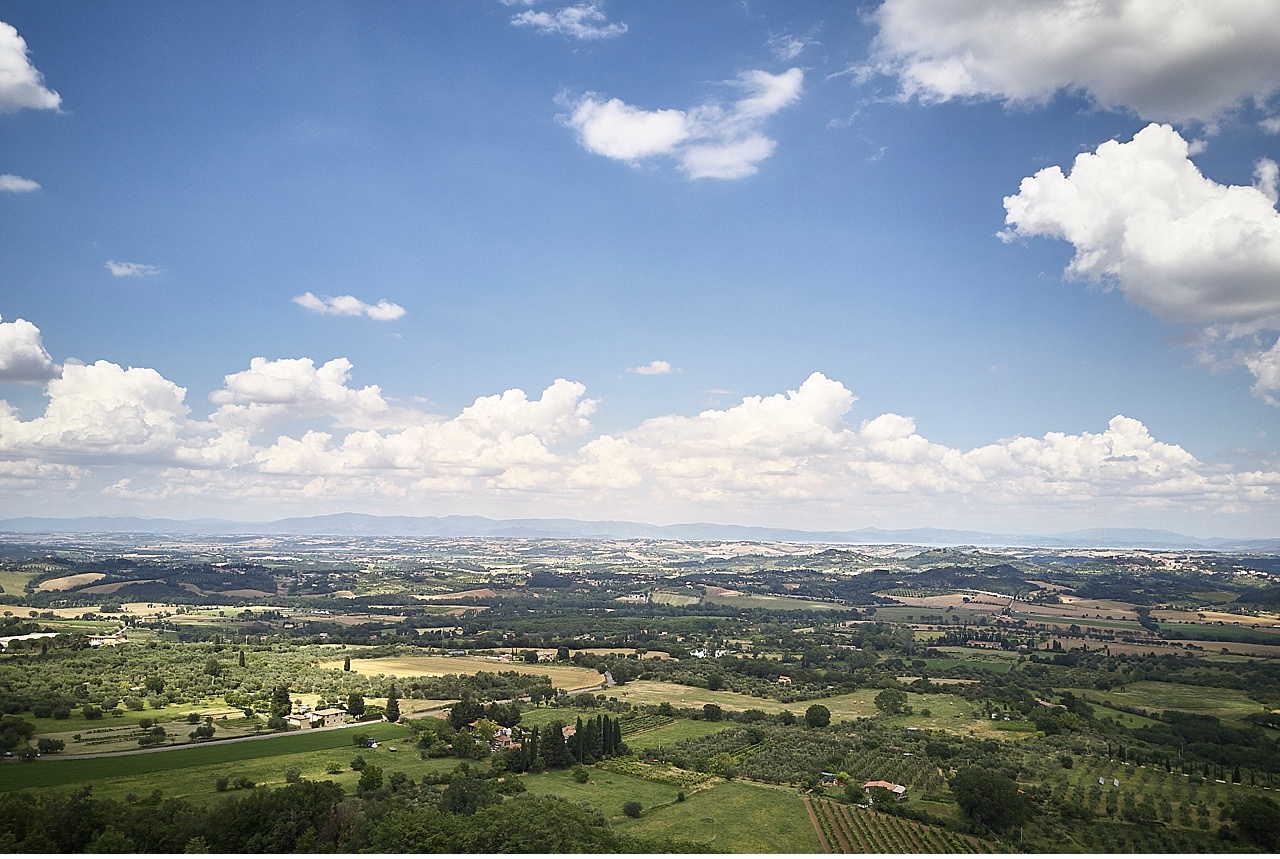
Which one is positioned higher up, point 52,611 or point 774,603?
point 52,611

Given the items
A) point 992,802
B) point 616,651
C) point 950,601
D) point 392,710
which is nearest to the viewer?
point 992,802

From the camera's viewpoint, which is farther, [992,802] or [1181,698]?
[1181,698]

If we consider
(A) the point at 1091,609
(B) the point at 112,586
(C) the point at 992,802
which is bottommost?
(A) the point at 1091,609

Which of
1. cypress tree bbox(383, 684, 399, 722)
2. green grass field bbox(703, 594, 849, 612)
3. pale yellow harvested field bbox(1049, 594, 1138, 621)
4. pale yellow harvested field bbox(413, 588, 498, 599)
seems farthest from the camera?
pale yellow harvested field bbox(413, 588, 498, 599)

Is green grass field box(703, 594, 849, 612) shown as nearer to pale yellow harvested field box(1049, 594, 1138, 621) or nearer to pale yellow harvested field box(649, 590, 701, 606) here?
pale yellow harvested field box(649, 590, 701, 606)

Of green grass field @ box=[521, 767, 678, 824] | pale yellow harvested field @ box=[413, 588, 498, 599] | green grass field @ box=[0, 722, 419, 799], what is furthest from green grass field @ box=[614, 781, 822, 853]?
pale yellow harvested field @ box=[413, 588, 498, 599]

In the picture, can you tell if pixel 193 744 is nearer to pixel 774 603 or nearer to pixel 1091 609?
pixel 774 603

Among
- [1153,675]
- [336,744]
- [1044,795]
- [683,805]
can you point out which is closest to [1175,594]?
[1153,675]

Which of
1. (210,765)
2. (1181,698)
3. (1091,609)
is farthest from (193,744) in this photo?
(1091,609)
